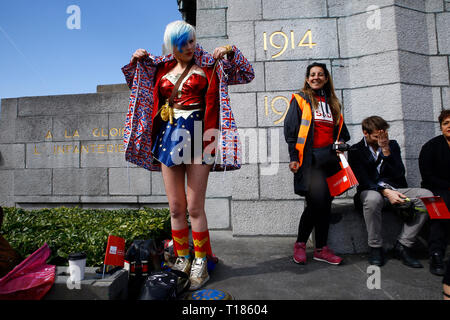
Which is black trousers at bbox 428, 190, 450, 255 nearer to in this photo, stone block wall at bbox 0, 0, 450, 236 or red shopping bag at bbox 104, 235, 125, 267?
Result: stone block wall at bbox 0, 0, 450, 236

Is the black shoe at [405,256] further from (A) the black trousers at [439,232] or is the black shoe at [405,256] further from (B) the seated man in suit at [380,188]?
(A) the black trousers at [439,232]

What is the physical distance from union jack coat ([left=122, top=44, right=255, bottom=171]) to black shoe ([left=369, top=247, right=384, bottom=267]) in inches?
69.9

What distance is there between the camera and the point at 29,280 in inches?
76.1

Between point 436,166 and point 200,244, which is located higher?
point 436,166

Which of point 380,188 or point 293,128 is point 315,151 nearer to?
point 293,128

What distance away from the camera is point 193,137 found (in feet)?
8.34

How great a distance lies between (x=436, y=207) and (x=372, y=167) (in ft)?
2.37

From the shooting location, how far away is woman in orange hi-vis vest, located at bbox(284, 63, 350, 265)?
9.87 ft

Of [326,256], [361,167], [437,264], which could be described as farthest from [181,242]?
[437,264]

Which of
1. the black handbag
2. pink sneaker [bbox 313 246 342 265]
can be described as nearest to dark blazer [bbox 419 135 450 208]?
pink sneaker [bbox 313 246 342 265]

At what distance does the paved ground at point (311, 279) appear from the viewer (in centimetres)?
228

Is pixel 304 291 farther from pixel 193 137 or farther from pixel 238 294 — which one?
pixel 193 137
